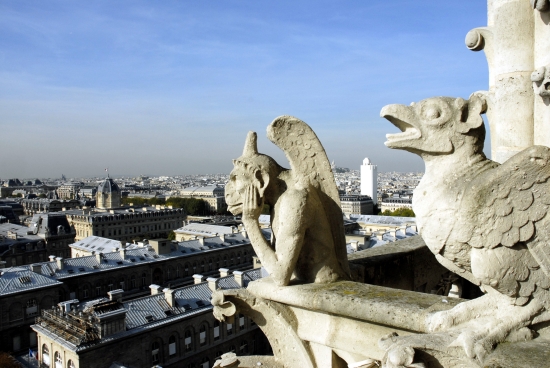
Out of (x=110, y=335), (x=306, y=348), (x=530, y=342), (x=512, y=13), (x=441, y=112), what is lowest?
(x=110, y=335)

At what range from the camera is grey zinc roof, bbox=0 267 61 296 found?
30.3m

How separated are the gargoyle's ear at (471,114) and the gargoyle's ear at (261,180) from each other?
1.70 m

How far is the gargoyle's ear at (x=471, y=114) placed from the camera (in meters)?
3.19

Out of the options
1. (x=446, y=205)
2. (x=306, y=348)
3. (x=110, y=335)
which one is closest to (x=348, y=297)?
(x=306, y=348)

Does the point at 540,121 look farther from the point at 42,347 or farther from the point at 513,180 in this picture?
the point at 42,347

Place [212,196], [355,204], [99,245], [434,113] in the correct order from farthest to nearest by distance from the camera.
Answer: [212,196], [355,204], [99,245], [434,113]

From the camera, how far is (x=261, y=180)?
14.2ft

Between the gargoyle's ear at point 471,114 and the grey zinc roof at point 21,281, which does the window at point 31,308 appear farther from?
the gargoyle's ear at point 471,114

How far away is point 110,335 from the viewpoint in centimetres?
2269

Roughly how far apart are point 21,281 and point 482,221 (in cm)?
3351

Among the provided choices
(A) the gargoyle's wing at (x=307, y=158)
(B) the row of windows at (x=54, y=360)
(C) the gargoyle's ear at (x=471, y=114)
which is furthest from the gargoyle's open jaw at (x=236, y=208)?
(B) the row of windows at (x=54, y=360)

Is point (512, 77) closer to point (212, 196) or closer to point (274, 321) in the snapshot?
point (274, 321)

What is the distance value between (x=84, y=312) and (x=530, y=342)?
22963mm

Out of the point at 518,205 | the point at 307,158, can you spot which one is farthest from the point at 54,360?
the point at 518,205
